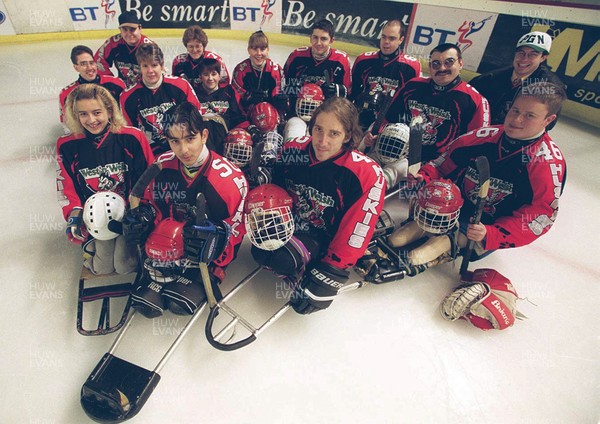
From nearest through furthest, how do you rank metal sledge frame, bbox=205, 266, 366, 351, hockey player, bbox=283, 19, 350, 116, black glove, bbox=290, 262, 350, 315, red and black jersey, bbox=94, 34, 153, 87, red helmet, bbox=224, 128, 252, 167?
metal sledge frame, bbox=205, 266, 366, 351 → black glove, bbox=290, 262, 350, 315 → red helmet, bbox=224, 128, 252, 167 → hockey player, bbox=283, 19, 350, 116 → red and black jersey, bbox=94, 34, 153, 87

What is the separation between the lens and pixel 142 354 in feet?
6.26

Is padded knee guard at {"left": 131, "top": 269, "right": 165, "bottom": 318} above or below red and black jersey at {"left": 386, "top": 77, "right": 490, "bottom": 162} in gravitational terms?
below

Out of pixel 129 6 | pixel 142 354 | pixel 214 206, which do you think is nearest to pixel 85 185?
pixel 214 206

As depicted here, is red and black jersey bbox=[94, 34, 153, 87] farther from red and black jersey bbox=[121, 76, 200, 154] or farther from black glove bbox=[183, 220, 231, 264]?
black glove bbox=[183, 220, 231, 264]

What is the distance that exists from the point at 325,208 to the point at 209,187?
2.09 ft

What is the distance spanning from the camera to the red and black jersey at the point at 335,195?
6.11 feet

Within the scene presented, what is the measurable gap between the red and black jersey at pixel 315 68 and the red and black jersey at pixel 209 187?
183cm

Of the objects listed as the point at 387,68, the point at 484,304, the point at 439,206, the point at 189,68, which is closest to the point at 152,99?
the point at 189,68

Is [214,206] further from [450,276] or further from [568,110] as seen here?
[568,110]

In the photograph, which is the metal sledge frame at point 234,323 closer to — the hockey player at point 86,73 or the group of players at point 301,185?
the group of players at point 301,185

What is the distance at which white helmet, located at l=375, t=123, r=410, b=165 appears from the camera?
2.50 metres

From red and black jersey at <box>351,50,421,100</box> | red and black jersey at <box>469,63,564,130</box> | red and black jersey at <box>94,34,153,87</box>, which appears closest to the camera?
red and black jersey at <box>469,63,564,130</box>

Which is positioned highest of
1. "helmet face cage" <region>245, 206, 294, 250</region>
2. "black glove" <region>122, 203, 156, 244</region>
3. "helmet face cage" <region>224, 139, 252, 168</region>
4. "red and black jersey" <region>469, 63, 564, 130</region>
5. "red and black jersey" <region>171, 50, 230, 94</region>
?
"red and black jersey" <region>469, 63, 564, 130</region>

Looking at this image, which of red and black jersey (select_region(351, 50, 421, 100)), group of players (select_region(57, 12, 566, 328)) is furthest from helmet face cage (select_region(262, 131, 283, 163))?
red and black jersey (select_region(351, 50, 421, 100))
